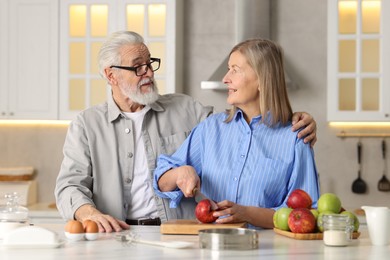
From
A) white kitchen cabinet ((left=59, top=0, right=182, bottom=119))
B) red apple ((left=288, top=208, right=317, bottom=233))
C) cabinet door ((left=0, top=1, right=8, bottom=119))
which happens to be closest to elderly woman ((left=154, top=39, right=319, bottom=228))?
red apple ((left=288, top=208, right=317, bottom=233))

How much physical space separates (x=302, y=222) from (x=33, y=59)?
3834 millimetres

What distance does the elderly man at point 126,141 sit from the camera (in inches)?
139

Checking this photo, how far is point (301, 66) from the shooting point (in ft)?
20.2

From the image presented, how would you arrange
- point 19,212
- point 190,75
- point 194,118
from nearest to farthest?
point 19,212, point 194,118, point 190,75

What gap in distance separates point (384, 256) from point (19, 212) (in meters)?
1.30

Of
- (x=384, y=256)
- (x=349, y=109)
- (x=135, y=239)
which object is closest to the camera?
(x=384, y=256)

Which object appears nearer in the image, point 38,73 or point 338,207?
point 338,207

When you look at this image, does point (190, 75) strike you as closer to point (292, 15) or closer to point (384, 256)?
point (292, 15)

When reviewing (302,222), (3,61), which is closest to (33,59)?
(3,61)

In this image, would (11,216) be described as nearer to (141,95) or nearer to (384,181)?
(141,95)

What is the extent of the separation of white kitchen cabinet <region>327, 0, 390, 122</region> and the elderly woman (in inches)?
106

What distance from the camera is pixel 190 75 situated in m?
6.27

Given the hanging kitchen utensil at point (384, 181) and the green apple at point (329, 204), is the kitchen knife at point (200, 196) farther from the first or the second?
the hanging kitchen utensil at point (384, 181)

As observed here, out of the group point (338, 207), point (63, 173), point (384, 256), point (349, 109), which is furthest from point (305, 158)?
point (349, 109)
